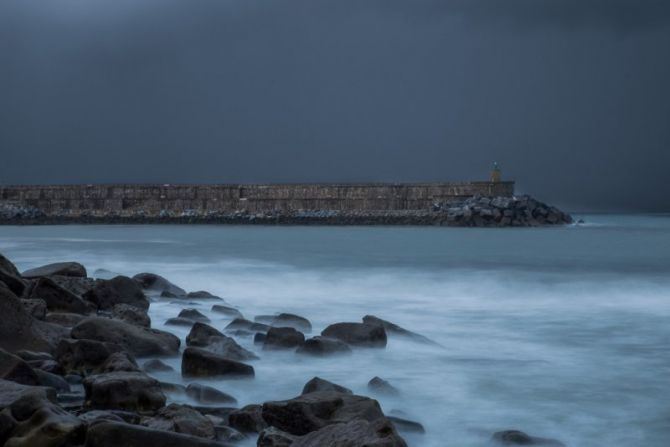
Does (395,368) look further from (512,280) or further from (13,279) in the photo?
(512,280)

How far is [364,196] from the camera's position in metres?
38.7

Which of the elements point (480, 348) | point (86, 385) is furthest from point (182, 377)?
point (480, 348)

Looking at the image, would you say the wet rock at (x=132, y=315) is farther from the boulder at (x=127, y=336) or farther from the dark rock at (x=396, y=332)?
the dark rock at (x=396, y=332)

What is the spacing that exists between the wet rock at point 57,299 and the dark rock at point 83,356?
174cm

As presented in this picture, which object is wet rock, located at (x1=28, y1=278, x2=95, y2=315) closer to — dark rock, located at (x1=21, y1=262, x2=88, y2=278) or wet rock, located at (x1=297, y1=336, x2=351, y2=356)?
wet rock, located at (x1=297, y1=336, x2=351, y2=356)

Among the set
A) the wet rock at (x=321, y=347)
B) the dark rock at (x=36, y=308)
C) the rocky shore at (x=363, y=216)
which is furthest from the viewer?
the rocky shore at (x=363, y=216)

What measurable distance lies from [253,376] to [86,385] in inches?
46.6

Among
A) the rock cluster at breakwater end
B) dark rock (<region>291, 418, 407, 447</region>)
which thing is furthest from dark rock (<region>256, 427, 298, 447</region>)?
dark rock (<region>291, 418, 407, 447</region>)

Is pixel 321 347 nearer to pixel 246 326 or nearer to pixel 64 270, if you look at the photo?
pixel 246 326

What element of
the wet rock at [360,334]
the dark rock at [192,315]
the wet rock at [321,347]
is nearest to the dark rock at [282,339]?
the wet rock at [321,347]

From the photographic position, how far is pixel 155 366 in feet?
15.3

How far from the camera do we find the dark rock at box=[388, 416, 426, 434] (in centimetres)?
382

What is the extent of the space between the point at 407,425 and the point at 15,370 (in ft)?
6.06

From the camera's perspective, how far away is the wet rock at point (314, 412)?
340 cm
